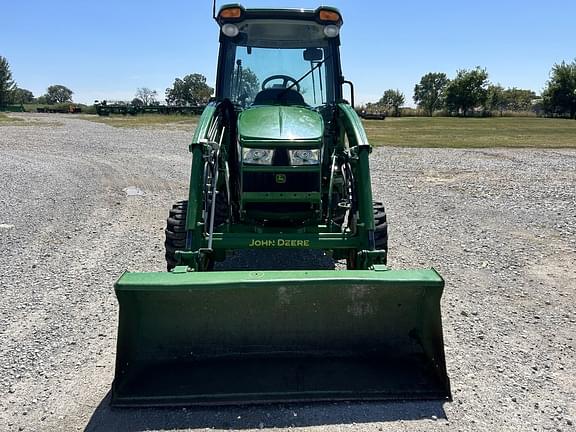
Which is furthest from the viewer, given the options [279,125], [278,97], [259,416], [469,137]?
[469,137]

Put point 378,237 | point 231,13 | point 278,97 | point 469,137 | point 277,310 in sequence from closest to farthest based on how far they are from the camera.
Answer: point 277,310, point 378,237, point 231,13, point 278,97, point 469,137

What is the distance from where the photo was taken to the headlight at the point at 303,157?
4270 millimetres

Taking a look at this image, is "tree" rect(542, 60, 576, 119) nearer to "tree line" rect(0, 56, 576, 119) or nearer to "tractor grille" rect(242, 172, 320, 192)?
"tree line" rect(0, 56, 576, 119)

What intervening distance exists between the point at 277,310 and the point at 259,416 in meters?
0.69

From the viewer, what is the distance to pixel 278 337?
3.33 metres

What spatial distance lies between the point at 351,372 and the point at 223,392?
32.9 inches

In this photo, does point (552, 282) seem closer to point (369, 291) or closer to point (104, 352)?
point (369, 291)

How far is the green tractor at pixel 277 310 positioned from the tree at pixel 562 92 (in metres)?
69.2

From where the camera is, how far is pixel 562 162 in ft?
50.3

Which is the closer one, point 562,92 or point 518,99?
point 562,92

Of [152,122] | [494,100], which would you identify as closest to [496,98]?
[494,100]

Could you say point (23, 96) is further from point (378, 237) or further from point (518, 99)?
point (378, 237)

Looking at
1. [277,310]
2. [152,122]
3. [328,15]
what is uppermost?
[152,122]

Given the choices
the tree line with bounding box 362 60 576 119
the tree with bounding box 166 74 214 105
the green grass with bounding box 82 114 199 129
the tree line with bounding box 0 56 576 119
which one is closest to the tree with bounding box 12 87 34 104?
the tree line with bounding box 0 56 576 119
